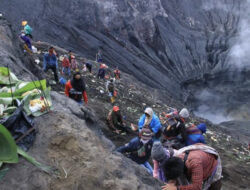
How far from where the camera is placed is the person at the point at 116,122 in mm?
7639

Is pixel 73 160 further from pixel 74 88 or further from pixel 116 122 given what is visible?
pixel 116 122

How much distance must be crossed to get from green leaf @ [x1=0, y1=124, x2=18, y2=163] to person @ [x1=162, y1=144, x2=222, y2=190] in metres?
1.56

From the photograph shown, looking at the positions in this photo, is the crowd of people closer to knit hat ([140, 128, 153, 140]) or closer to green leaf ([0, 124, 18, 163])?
knit hat ([140, 128, 153, 140])

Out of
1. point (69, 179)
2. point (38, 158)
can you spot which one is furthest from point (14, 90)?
point (69, 179)

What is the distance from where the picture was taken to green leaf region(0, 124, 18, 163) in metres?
2.93

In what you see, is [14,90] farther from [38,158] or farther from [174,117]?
[174,117]

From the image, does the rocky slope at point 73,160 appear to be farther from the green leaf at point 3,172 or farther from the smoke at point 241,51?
the smoke at point 241,51

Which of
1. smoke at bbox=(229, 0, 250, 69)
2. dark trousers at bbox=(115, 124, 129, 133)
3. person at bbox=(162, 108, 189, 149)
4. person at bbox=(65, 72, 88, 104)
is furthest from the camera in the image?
smoke at bbox=(229, 0, 250, 69)

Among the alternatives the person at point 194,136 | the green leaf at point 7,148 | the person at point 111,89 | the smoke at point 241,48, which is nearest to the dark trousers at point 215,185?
the person at point 194,136

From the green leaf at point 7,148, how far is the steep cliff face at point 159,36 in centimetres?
2169

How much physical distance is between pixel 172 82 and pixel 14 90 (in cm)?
2746

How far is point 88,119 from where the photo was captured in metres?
4.56

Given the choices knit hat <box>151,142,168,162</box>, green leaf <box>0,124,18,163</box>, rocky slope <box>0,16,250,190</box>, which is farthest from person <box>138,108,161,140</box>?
green leaf <box>0,124,18,163</box>

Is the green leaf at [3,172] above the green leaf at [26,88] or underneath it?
underneath
